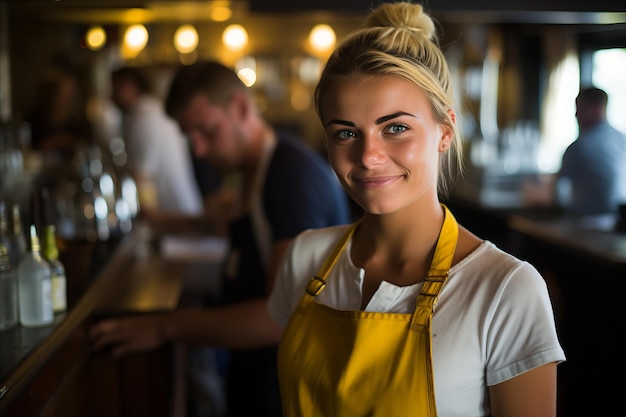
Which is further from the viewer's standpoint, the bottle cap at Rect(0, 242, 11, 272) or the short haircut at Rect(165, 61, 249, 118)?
the short haircut at Rect(165, 61, 249, 118)

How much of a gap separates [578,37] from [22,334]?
11.4 ft

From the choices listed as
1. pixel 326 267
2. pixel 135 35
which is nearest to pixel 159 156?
pixel 135 35

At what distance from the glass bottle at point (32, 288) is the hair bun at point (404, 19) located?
3.21ft

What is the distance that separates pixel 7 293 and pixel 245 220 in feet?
3.45

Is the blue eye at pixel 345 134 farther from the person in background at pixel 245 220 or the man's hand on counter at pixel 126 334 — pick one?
the man's hand on counter at pixel 126 334

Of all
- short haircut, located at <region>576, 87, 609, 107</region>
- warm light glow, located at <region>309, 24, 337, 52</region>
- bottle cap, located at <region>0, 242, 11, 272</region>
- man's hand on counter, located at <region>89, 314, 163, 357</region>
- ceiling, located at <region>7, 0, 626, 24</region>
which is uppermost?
warm light glow, located at <region>309, 24, 337, 52</region>

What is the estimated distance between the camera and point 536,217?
495cm

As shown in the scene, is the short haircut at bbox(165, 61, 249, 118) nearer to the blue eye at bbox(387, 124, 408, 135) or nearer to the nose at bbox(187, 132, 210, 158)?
the nose at bbox(187, 132, 210, 158)

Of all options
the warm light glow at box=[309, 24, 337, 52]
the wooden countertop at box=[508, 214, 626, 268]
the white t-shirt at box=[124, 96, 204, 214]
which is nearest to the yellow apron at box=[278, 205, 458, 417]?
the wooden countertop at box=[508, 214, 626, 268]

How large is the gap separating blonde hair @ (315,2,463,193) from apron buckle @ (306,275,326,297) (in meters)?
0.36

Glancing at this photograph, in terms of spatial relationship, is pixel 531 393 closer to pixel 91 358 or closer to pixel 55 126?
pixel 91 358

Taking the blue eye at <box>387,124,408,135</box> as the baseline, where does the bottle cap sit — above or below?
below

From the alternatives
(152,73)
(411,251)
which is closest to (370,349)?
(411,251)

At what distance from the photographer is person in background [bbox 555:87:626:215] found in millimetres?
3945
